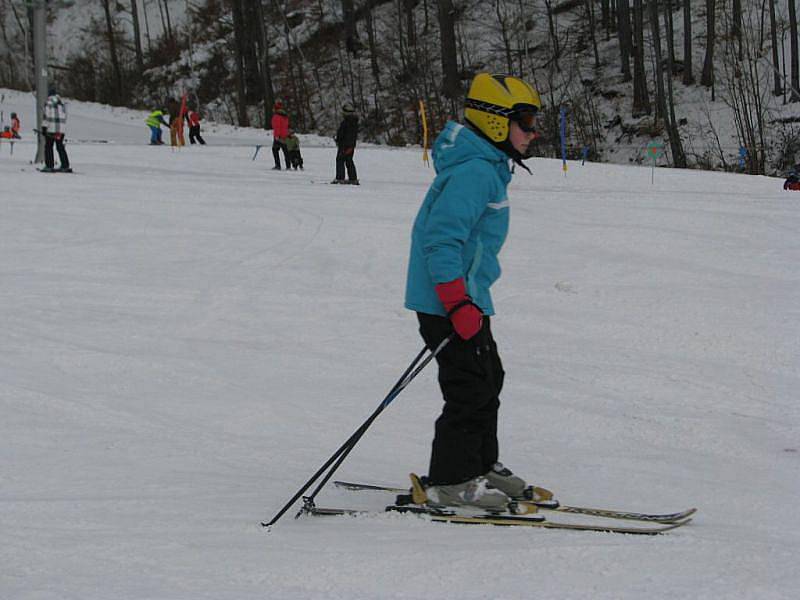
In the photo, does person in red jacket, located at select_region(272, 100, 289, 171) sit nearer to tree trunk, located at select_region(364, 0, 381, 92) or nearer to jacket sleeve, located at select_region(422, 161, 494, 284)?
jacket sleeve, located at select_region(422, 161, 494, 284)

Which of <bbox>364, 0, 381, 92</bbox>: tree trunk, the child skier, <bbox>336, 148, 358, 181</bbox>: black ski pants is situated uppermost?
<bbox>364, 0, 381, 92</bbox>: tree trunk

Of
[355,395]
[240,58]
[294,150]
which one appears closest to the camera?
[355,395]

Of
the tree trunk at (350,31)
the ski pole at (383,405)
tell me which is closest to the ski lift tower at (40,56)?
the ski pole at (383,405)

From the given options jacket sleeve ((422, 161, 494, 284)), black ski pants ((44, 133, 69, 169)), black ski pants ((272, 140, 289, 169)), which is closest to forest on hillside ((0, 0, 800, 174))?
black ski pants ((272, 140, 289, 169))

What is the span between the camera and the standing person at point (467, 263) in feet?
10.2

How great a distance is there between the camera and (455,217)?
3104 mm

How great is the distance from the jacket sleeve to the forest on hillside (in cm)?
2021

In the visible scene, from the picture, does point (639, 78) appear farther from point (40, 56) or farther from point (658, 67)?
point (40, 56)

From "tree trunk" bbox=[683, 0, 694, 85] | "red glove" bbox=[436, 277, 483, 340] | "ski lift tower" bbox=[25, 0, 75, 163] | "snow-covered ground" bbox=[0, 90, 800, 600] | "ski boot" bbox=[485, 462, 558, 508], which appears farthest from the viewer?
"tree trunk" bbox=[683, 0, 694, 85]

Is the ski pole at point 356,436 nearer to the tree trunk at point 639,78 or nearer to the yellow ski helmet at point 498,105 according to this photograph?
the yellow ski helmet at point 498,105

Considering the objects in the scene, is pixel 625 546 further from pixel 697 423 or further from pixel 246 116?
pixel 246 116

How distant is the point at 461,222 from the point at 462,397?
26.7 inches

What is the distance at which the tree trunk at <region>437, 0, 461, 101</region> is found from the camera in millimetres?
32656

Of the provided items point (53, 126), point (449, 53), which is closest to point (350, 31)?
point (449, 53)
